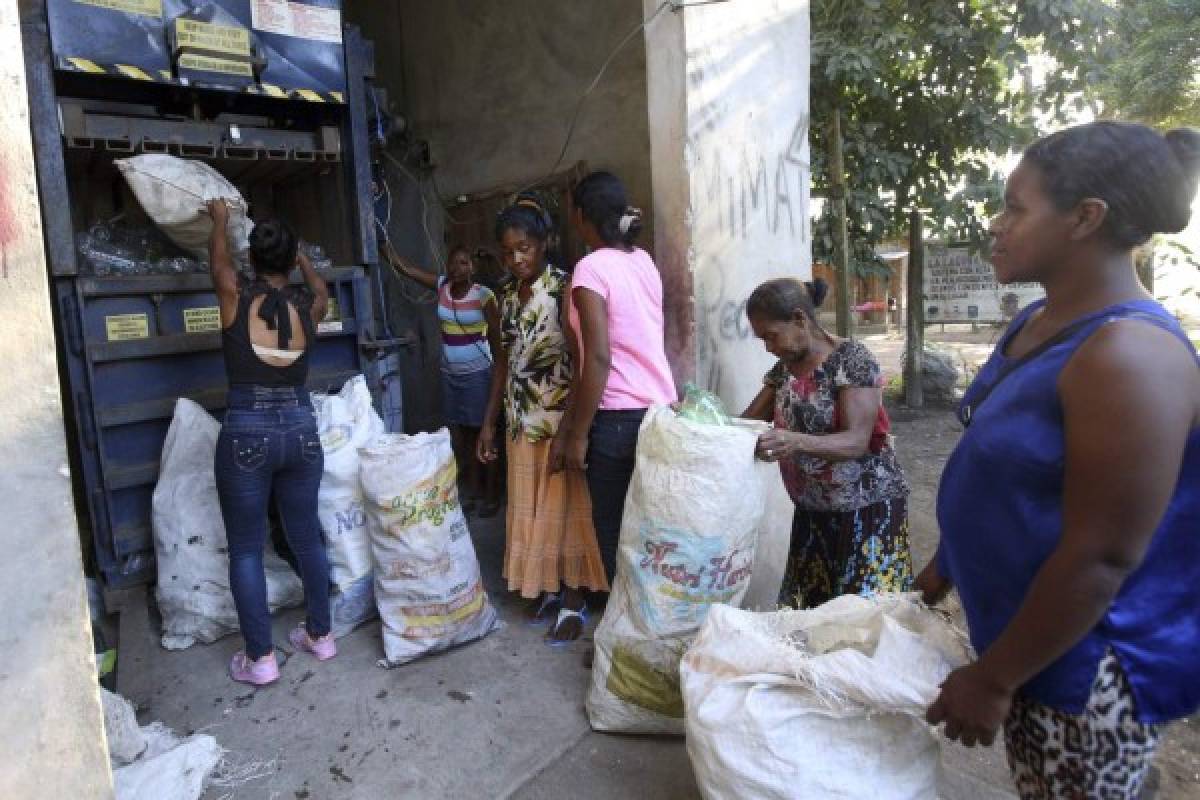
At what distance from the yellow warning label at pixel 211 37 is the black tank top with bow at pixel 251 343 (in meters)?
1.26

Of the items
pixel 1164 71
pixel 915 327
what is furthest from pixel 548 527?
pixel 1164 71

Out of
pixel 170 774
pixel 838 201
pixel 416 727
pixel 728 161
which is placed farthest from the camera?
pixel 838 201

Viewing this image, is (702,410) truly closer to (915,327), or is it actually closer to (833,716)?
(833,716)

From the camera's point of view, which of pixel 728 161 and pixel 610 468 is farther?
pixel 728 161

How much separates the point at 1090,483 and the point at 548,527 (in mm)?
2215

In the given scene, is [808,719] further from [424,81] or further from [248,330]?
[424,81]

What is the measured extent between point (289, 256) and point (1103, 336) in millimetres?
2419

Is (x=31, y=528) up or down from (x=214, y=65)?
down

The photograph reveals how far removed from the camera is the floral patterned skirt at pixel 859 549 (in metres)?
2.22

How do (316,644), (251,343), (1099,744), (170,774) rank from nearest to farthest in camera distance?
(1099,744) < (170,774) < (251,343) < (316,644)

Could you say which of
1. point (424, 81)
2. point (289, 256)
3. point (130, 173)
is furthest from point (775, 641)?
point (424, 81)

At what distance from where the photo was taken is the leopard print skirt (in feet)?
3.72

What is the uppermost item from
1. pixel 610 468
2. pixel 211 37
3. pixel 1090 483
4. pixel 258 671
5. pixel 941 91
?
pixel 941 91

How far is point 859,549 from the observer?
2.22 m
